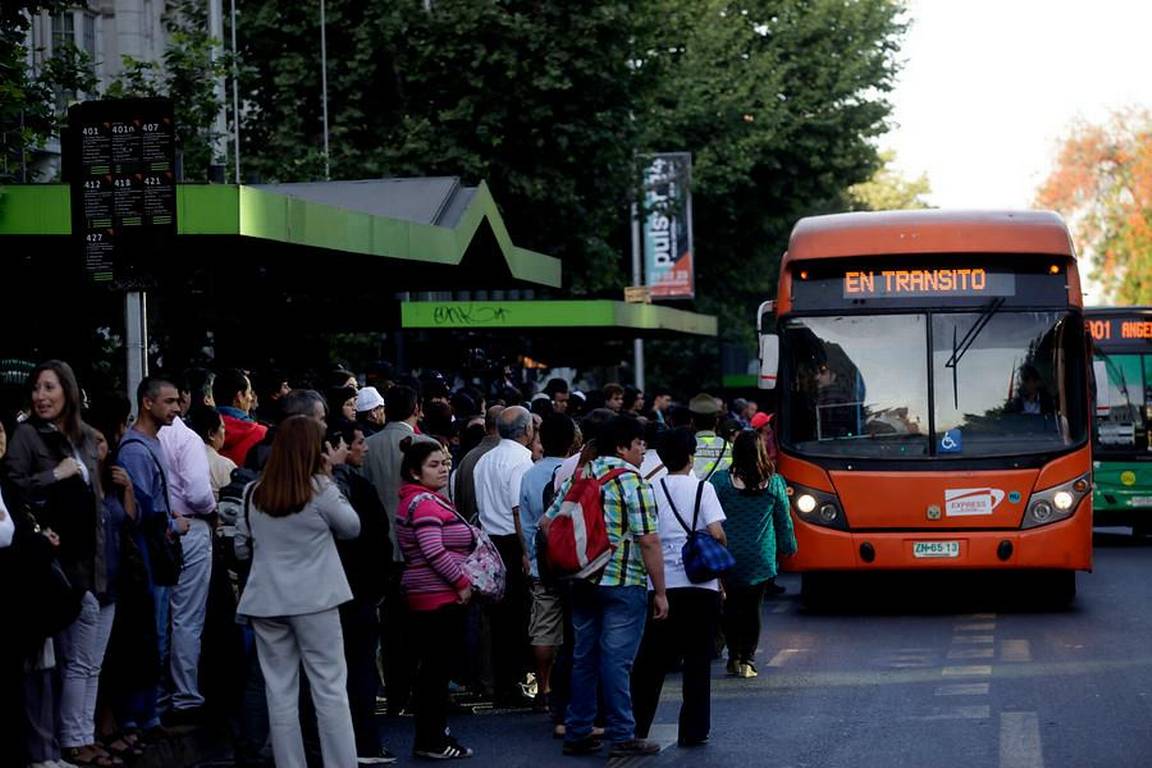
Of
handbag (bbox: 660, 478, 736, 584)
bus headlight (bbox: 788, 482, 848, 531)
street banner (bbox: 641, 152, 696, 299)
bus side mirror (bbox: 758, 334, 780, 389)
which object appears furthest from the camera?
street banner (bbox: 641, 152, 696, 299)

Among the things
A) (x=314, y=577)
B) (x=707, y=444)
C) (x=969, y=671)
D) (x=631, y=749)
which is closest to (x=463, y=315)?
(x=707, y=444)

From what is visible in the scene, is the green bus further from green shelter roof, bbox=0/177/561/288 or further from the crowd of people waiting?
the crowd of people waiting

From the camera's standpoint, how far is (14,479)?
9.55 meters

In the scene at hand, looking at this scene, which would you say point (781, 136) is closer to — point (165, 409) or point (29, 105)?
point (29, 105)

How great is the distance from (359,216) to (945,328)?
16.4 ft

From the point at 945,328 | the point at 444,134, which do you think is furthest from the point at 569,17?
the point at 945,328

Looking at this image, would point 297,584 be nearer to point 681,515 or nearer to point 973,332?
point 681,515

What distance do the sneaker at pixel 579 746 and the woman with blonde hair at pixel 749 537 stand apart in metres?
3.23

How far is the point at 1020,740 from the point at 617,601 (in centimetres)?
210

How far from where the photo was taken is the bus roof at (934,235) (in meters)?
17.8

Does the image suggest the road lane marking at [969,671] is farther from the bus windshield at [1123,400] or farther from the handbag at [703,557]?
the bus windshield at [1123,400]

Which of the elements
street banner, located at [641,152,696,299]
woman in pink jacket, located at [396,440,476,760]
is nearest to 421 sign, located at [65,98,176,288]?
woman in pink jacket, located at [396,440,476,760]

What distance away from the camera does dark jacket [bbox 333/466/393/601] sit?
396 inches

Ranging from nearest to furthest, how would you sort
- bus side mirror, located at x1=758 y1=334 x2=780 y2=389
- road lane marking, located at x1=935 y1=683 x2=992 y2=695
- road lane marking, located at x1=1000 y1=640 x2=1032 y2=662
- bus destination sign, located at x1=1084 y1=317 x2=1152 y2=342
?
road lane marking, located at x1=935 y1=683 x2=992 y2=695
road lane marking, located at x1=1000 y1=640 x2=1032 y2=662
bus side mirror, located at x1=758 y1=334 x2=780 y2=389
bus destination sign, located at x1=1084 y1=317 x2=1152 y2=342
